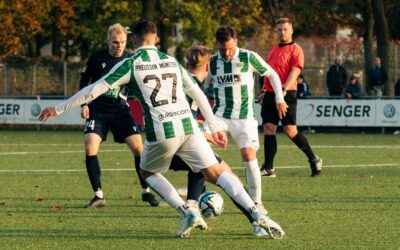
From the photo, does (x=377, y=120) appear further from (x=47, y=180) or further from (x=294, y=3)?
(x=294, y=3)

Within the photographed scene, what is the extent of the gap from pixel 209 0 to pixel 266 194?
34430 millimetres

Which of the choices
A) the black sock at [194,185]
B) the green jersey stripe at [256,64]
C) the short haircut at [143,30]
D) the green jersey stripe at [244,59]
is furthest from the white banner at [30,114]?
the short haircut at [143,30]

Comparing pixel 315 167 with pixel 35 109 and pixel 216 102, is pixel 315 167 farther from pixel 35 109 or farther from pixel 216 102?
pixel 35 109

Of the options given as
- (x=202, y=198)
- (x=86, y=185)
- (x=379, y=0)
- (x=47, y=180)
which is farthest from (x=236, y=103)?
(x=379, y=0)

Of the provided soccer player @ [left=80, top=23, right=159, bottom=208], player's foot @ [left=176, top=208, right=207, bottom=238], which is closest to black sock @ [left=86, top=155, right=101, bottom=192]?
soccer player @ [left=80, top=23, right=159, bottom=208]

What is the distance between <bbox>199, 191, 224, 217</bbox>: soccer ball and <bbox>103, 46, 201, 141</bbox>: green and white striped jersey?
1.76 meters

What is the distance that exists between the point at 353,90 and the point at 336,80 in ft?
4.35

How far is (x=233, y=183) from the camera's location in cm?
1036

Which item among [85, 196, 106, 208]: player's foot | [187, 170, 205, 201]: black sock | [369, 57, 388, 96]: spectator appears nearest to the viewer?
[187, 170, 205, 201]: black sock

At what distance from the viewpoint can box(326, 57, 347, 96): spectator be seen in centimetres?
3341

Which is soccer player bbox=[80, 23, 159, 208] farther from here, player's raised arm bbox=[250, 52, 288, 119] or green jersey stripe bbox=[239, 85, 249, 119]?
player's raised arm bbox=[250, 52, 288, 119]

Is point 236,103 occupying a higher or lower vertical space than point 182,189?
higher

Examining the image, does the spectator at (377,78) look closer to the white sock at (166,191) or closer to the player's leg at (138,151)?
the player's leg at (138,151)

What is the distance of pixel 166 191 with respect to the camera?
421 inches
